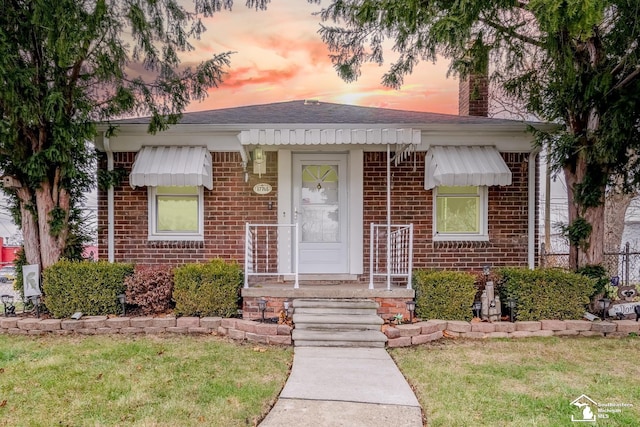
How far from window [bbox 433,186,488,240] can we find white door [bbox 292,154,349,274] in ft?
5.68

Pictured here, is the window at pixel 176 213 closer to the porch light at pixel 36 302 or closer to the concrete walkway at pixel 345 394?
the porch light at pixel 36 302

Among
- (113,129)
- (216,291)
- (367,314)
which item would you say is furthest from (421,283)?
(113,129)

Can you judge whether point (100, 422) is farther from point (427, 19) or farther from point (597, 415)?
point (427, 19)

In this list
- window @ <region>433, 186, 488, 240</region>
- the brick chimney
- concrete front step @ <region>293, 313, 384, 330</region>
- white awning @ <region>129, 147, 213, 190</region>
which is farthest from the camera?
the brick chimney

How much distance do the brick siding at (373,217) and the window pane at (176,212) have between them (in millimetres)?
231

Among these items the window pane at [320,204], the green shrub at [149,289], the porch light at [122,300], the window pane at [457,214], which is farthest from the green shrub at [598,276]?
the porch light at [122,300]

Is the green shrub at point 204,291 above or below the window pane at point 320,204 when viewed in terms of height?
below

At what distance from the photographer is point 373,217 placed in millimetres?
7414

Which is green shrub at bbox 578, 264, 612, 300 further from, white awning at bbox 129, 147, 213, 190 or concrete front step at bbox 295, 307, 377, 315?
white awning at bbox 129, 147, 213, 190

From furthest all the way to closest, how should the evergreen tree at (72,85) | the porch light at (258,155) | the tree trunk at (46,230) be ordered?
1. the porch light at (258,155)
2. the tree trunk at (46,230)
3. the evergreen tree at (72,85)

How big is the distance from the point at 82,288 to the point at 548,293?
6.97 metres

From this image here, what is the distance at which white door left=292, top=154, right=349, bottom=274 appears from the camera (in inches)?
293

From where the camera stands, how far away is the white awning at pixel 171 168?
6.74m

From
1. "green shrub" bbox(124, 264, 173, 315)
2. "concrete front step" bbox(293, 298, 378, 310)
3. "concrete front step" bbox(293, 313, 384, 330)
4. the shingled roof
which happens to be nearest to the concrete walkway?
"concrete front step" bbox(293, 313, 384, 330)
